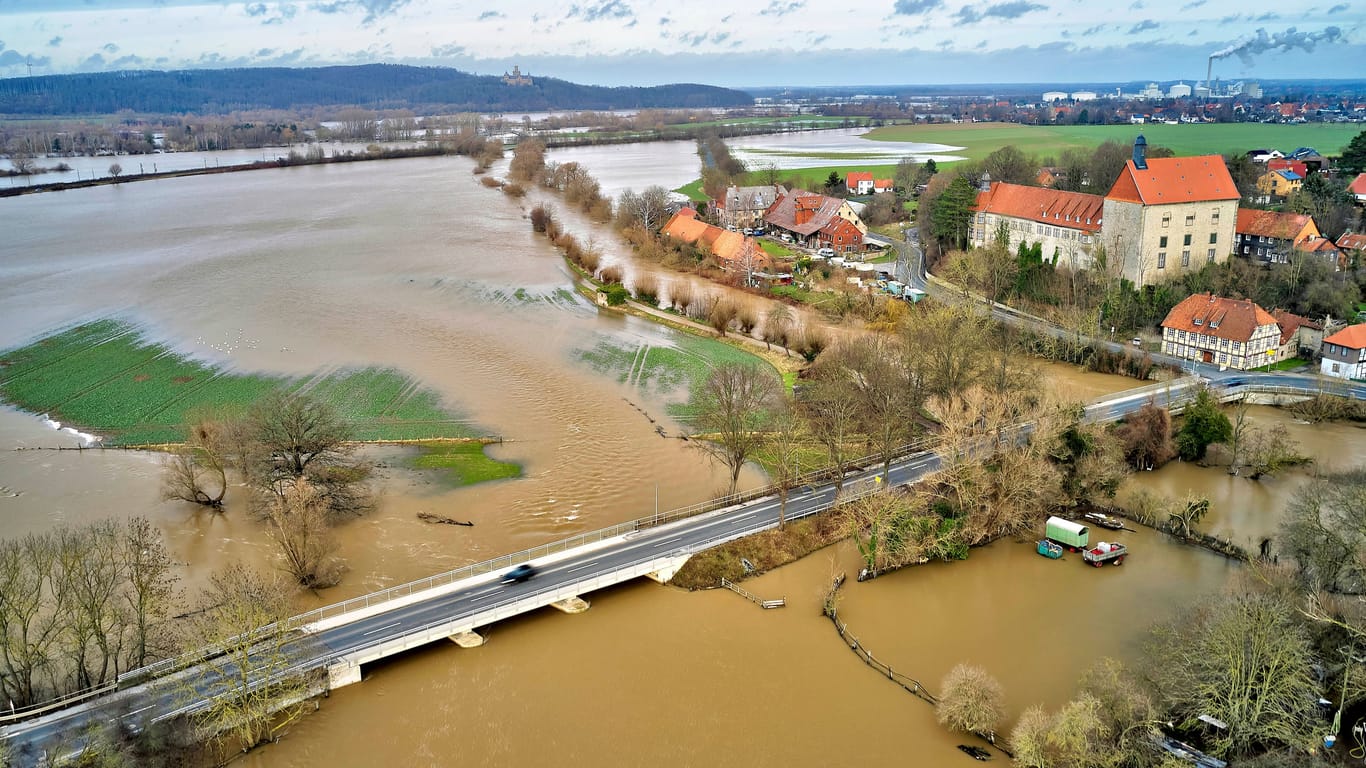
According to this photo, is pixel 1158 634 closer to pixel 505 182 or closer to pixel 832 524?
pixel 832 524

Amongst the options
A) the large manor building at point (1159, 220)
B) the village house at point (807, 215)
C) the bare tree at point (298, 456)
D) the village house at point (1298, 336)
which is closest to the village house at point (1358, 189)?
the large manor building at point (1159, 220)

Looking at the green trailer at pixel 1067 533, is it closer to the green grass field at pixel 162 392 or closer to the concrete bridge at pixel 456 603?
the concrete bridge at pixel 456 603

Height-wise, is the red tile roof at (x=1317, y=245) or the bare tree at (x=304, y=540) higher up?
the red tile roof at (x=1317, y=245)

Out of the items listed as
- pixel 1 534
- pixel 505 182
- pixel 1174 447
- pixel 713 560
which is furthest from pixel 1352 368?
pixel 505 182

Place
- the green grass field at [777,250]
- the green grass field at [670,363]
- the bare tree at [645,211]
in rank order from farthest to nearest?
the bare tree at [645,211] < the green grass field at [777,250] < the green grass field at [670,363]

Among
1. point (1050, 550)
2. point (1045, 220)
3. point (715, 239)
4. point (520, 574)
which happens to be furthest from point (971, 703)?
point (715, 239)
